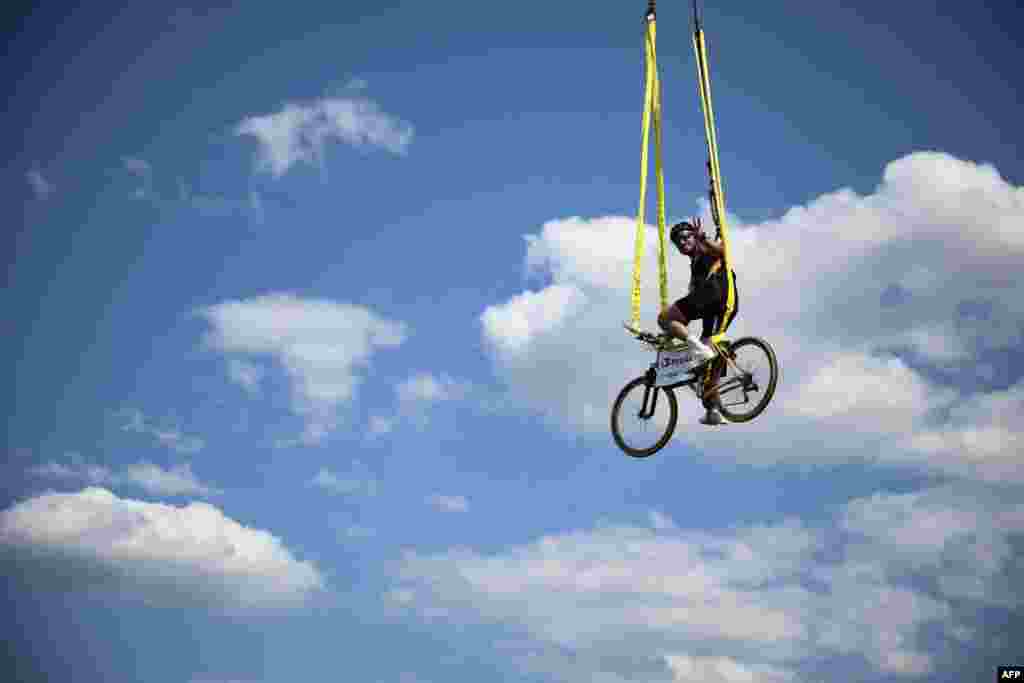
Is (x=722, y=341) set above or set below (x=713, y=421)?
above

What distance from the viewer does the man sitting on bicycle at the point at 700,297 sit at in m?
16.9

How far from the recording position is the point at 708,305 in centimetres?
1714

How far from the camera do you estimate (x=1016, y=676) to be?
50.3 meters

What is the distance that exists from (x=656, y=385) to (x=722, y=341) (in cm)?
192

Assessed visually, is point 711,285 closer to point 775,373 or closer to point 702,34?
point 775,373

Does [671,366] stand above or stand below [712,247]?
below

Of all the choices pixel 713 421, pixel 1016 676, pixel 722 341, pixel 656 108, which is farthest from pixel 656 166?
pixel 1016 676

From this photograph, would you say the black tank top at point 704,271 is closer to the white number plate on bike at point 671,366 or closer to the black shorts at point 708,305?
the black shorts at point 708,305

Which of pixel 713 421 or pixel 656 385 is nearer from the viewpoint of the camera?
pixel 713 421

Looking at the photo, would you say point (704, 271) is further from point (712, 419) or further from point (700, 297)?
point (712, 419)

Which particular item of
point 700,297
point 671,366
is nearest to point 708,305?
point 700,297

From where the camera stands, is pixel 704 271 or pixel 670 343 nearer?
pixel 704 271

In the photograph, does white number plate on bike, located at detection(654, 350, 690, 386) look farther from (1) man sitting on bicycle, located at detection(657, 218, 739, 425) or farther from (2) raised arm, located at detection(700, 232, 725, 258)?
(2) raised arm, located at detection(700, 232, 725, 258)

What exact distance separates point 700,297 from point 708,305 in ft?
0.68
